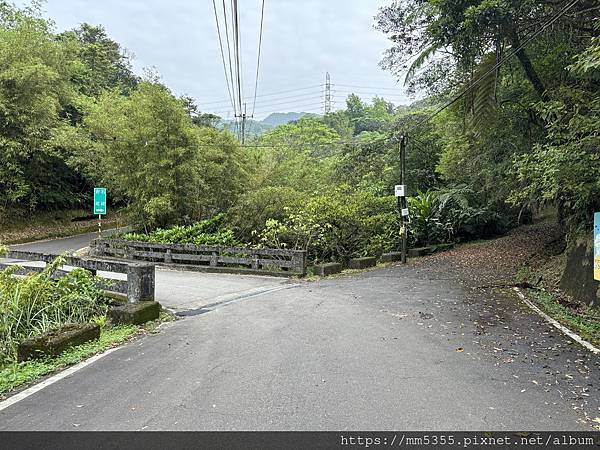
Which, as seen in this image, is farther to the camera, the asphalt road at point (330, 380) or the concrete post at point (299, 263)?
the concrete post at point (299, 263)

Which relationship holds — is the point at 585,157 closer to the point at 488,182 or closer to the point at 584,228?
the point at 584,228

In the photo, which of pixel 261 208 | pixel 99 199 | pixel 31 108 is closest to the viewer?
pixel 261 208

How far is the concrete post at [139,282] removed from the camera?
21.6 ft

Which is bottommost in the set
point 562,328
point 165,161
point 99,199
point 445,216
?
point 562,328

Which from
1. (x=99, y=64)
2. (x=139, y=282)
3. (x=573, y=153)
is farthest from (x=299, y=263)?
(x=99, y=64)

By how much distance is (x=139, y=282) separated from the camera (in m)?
6.61

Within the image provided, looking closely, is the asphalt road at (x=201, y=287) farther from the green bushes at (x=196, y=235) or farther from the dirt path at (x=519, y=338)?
the dirt path at (x=519, y=338)

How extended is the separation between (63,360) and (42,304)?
5.85 feet

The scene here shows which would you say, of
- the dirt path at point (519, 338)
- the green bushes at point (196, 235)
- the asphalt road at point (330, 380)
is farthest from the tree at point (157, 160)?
the asphalt road at point (330, 380)

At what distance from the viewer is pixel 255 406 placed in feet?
11.1

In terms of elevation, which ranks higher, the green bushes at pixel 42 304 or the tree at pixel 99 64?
the tree at pixel 99 64

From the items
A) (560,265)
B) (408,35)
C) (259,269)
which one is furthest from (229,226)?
(560,265)

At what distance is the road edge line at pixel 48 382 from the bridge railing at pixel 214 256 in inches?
298

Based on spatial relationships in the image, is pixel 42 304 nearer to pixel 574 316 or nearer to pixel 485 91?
pixel 574 316
